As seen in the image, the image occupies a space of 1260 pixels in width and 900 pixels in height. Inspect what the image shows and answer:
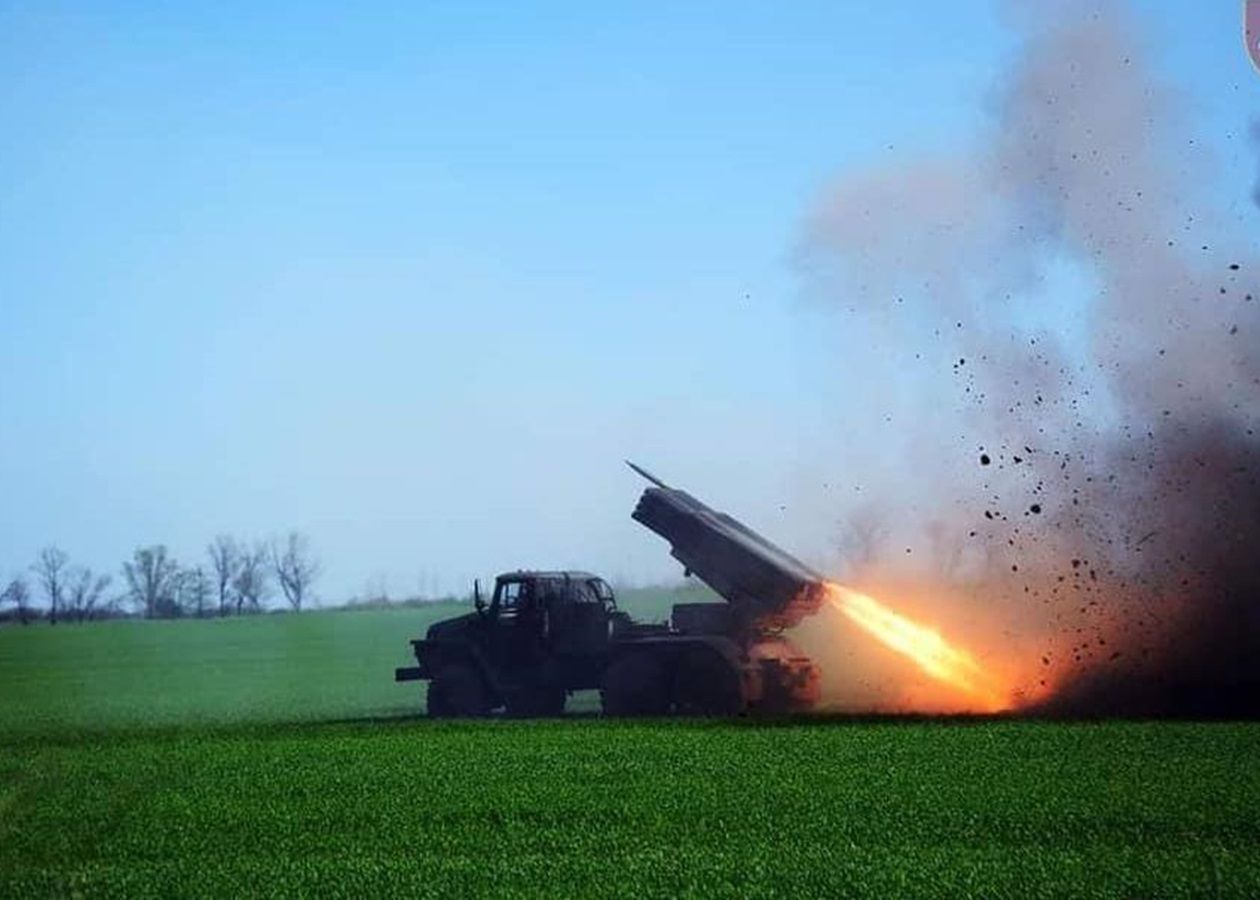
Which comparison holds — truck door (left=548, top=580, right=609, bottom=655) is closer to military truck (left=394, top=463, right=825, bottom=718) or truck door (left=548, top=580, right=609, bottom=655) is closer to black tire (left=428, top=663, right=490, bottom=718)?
military truck (left=394, top=463, right=825, bottom=718)

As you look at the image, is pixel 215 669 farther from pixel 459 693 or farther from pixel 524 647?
pixel 524 647

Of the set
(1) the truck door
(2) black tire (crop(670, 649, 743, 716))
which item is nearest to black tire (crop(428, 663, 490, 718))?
(1) the truck door

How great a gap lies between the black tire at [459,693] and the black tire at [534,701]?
26.2 inches

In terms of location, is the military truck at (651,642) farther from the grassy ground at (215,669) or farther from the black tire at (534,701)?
the grassy ground at (215,669)

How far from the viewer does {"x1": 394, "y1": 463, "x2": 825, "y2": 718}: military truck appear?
3741cm

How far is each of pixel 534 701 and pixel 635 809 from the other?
49.7 feet

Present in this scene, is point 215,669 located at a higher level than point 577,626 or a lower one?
lower

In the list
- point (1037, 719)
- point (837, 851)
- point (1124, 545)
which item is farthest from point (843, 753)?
point (1124, 545)

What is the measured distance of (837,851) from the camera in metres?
21.1

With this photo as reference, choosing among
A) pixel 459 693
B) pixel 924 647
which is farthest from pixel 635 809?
pixel 924 647

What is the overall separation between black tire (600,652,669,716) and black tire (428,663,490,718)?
11.1ft

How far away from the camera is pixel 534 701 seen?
3950 cm

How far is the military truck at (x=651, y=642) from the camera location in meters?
37.4

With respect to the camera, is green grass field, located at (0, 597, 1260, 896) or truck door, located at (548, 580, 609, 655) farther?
truck door, located at (548, 580, 609, 655)
